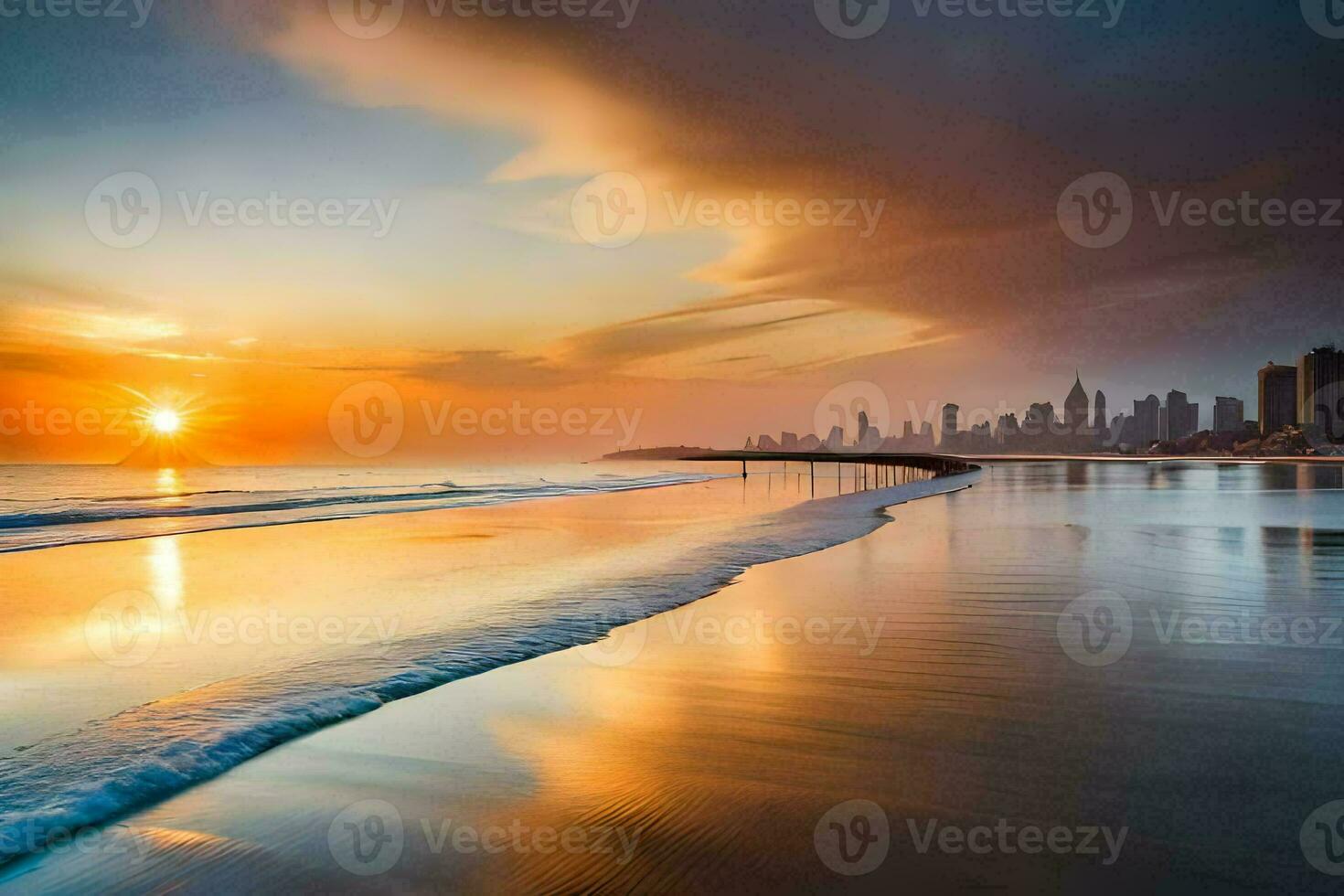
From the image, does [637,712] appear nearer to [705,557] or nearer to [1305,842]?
[1305,842]

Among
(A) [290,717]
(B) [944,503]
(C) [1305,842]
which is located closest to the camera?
(C) [1305,842]

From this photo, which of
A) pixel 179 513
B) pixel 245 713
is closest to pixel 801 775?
pixel 245 713

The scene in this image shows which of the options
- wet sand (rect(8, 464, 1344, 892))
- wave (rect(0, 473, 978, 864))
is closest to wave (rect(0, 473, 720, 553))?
wave (rect(0, 473, 978, 864))

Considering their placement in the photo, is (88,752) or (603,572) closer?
(88,752)

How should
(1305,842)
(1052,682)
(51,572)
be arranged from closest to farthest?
(1305,842), (1052,682), (51,572)

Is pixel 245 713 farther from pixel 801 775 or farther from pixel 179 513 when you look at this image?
pixel 179 513

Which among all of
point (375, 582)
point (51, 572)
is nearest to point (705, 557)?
point (375, 582)
